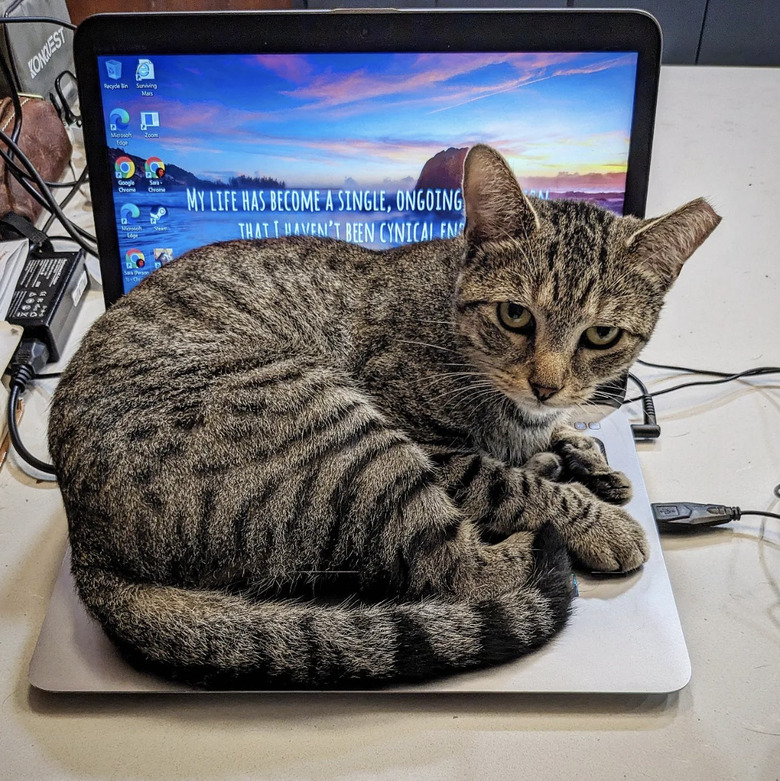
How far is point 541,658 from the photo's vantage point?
79cm

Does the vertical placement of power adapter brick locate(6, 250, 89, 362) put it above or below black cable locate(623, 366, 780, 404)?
above

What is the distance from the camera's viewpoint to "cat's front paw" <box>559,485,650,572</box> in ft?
2.89

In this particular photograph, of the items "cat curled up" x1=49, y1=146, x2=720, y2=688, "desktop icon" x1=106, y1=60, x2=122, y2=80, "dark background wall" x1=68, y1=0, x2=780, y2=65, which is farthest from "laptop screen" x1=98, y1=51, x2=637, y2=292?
"dark background wall" x1=68, y1=0, x2=780, y2=65

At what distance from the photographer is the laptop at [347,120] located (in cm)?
105

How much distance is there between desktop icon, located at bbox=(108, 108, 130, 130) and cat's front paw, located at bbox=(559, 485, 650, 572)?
2.66 ft

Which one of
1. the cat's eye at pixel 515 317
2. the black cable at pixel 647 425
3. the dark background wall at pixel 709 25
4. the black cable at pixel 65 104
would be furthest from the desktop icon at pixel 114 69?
the dark background wall at pixel 709 25

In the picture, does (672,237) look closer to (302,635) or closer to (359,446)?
(359,446)

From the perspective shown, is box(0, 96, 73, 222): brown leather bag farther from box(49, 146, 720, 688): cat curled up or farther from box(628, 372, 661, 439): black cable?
box(628, 372, 661, 439): black cable

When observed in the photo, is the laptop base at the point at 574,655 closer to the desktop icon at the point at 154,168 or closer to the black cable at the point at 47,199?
the desktop icon at the point at 154,168

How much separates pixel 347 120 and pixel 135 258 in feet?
1.24

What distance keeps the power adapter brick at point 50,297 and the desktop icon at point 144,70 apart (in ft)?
1.36

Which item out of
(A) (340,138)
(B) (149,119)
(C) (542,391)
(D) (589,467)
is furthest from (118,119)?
(D) (589,467)

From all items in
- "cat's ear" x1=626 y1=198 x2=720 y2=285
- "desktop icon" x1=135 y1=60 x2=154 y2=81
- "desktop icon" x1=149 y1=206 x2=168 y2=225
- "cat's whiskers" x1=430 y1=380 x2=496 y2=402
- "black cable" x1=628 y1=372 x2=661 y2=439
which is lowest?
"black cable" x1=628 y1=372 x2=661 y2=439

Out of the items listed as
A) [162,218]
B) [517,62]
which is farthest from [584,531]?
[162,218]
